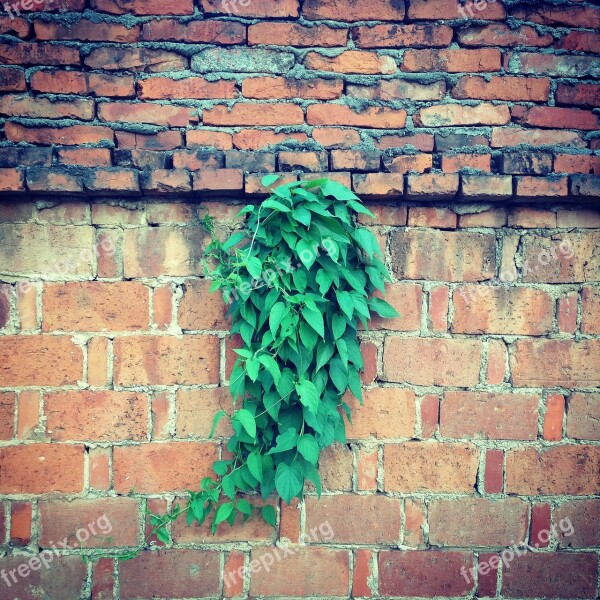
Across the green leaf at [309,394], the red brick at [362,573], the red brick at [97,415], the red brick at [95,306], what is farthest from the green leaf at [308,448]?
the red brick at [95,306]

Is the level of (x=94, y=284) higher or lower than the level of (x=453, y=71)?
lower

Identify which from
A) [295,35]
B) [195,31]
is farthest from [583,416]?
[195,31]

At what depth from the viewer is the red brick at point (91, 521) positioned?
5.92 feet

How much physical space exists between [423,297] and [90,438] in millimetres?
1306

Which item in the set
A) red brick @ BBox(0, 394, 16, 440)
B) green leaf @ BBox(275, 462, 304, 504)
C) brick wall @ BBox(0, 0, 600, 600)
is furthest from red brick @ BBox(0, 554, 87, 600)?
green leaf @ BBox(275, 462, 304, 504)

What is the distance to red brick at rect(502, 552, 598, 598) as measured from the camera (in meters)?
1.85

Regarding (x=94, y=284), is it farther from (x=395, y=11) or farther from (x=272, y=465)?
(x=395, y=11)

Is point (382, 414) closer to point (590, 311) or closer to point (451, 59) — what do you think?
point (590, 311)

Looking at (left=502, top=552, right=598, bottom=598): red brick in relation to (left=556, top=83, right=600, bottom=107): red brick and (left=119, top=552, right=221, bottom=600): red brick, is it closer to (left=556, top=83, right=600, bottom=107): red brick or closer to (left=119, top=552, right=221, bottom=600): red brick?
(left=119, top=552, right=221, bottom=600): red brick

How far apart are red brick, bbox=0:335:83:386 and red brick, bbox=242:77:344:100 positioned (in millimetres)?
1109

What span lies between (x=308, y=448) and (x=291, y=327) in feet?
1.31

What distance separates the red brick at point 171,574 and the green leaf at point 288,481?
0.42m

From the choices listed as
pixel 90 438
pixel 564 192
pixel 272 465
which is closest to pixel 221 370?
pixel 272 465

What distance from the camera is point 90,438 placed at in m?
1.80
